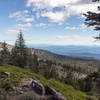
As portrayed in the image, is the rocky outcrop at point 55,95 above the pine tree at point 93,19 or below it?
below

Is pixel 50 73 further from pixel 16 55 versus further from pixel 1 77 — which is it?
pixel 1 77

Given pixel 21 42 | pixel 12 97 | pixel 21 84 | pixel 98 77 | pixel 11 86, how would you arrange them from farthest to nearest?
1. pixel 21 42
2. pixel 21 84
3. pixel 11 86
4. pixel 12 97
5. pixel 98 77

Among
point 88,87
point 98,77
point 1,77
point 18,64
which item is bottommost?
point 88,87

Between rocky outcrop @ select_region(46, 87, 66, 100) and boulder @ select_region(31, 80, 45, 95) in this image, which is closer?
rocky outcrop @ select_region(46, 87, 66, 100)

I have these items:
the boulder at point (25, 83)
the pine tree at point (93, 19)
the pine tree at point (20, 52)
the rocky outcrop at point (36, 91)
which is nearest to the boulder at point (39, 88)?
the rocky outcrop at point (36, 91)

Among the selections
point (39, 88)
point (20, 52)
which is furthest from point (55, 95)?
point (20, 52)

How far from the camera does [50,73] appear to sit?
6038 centimetres

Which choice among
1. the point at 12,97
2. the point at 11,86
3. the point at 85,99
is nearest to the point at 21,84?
the point at 11,86

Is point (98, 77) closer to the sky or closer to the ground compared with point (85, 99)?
closer to the sky

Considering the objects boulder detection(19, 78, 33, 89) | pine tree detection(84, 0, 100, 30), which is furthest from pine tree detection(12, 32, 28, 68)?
pine tree detection(84, 0, 100, 30)

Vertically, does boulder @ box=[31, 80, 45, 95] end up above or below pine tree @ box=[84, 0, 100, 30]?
below

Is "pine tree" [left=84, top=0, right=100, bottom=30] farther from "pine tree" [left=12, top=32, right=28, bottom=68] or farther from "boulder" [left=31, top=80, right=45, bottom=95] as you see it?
"pine tree" [left=12, top=32, right=28, bottom=68]

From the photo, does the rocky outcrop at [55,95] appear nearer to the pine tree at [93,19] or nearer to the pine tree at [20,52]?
the pine tree at [93,19]

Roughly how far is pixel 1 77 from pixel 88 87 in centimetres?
5037
